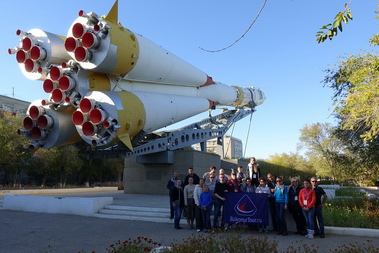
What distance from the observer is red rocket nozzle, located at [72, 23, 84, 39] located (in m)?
9.59

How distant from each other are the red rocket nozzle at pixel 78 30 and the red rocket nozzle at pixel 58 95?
5.95 feet

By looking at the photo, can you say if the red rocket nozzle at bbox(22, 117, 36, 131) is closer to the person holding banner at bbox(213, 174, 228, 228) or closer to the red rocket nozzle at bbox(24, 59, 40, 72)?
the red rocket nozzle at bbox(24, 59, 40, 72)

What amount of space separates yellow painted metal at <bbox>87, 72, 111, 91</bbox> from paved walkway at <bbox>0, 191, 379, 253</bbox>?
451cm

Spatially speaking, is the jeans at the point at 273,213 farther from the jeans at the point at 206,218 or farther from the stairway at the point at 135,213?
the stairway at the point at 135,213

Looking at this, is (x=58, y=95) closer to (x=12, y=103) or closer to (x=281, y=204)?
(x=281, y=204)

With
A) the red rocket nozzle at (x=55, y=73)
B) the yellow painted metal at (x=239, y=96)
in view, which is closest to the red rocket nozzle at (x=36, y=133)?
the red rocket nozzle at (x=55, y=73)

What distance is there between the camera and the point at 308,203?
26.5 ft

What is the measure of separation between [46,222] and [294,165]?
42.5 meters

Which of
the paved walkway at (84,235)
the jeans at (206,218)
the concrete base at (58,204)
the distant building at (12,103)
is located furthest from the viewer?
the distant building at (12,103)

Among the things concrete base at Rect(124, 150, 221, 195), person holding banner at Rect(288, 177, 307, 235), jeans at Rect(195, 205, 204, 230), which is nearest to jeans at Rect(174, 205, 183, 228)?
jeans at Rect(195, 205, 204, 230)

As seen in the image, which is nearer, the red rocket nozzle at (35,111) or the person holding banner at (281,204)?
the person holding banner at (281,204)

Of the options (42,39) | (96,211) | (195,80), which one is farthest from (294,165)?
(42,39)

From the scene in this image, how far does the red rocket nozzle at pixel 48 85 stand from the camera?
33.1 feet

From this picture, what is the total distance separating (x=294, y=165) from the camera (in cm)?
4744
